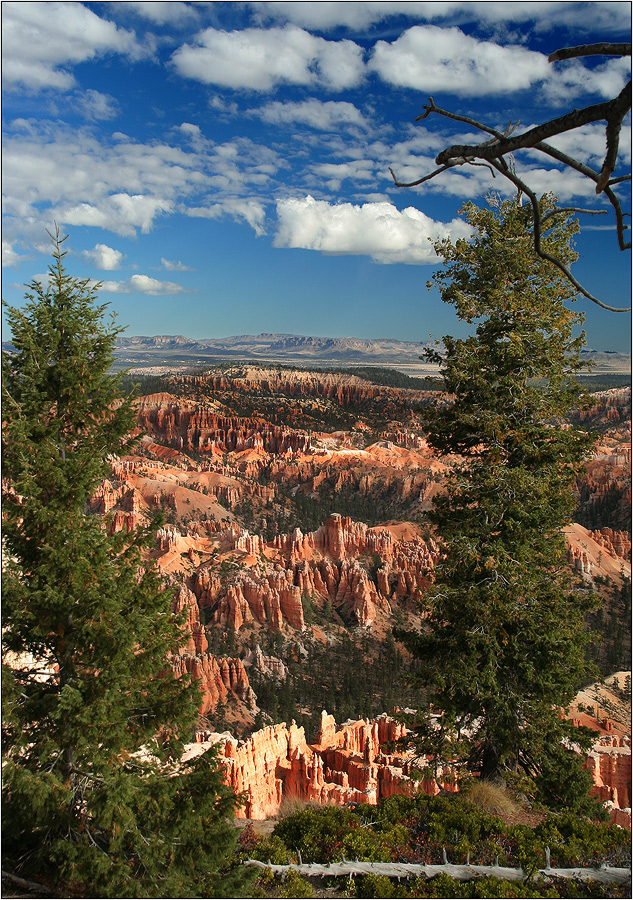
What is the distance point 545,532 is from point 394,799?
15.1ft

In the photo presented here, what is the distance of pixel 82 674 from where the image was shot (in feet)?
20.7

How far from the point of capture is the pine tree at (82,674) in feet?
19.0

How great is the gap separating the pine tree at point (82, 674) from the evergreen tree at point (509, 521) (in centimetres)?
380

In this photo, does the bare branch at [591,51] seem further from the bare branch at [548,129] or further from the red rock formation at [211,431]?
the red rock formation at [211,431]

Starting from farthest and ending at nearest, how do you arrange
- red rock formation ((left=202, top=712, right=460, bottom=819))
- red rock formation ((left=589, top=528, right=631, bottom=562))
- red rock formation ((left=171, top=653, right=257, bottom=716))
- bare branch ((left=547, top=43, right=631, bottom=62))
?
red rock formation ((left=589, top=528, right=631, bottom=562))
red rock formation ((left=171, top=653, right=257, bottom=716))
red rock formation ((left=202, top=712, right=460, bottom=819))
bare branch ((left=547, top=43, right=631, bottom=62))

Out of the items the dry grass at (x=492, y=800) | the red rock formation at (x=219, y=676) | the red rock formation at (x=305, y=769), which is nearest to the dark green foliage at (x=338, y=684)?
the red rock formation at (x=219, y=676)

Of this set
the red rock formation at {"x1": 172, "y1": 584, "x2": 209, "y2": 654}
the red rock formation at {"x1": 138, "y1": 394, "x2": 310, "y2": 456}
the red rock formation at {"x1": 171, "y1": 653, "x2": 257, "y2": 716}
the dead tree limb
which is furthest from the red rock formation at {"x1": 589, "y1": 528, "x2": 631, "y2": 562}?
the dead tree limb

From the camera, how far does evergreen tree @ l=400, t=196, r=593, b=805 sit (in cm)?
834

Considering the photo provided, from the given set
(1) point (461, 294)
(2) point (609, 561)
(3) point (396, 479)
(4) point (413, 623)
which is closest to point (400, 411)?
(3) point (396, 479)

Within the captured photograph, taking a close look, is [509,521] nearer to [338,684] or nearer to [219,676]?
[219,676]

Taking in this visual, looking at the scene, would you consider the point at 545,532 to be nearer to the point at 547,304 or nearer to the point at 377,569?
the point at 547,304

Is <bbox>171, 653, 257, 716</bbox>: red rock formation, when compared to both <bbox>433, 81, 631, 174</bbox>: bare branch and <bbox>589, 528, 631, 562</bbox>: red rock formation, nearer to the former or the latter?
<bbox>433, 81, 631, 174</bbox>: bare branch

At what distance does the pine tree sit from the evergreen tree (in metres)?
3.80

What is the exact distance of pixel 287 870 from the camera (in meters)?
6.46
